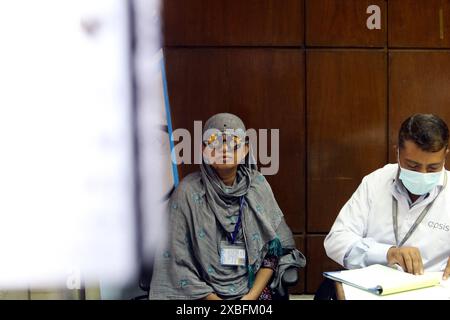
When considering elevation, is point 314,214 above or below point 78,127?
below

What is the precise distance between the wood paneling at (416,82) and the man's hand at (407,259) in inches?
56.6

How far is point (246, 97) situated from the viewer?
283 centimetres

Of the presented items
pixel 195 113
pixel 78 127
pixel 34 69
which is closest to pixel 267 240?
pixel 195 113

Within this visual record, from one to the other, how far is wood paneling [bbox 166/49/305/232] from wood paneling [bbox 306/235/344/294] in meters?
0.81

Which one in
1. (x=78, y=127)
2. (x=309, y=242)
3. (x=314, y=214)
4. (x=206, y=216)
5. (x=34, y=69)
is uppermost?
(x=34, y=69)

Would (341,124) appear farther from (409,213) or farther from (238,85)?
(409,213)

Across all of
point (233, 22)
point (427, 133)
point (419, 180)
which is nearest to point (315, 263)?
point (419, 180)

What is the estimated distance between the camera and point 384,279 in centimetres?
147

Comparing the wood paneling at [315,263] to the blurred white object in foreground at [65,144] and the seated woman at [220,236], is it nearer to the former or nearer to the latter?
the seated woman at [220,236]

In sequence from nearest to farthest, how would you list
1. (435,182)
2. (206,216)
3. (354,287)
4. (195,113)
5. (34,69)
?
(354,287) < (435,182) < (206,216) < (34,69) < (195,113)

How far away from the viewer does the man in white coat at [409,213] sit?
1.74 meters

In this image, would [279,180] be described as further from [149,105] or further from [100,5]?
[100,5]

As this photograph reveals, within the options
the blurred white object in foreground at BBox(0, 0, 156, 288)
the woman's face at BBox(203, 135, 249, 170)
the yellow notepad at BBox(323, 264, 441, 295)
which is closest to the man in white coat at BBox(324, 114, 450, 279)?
the yellow notepad at BBox(323, 264, 441, 295)

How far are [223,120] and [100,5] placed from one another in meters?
1.22
